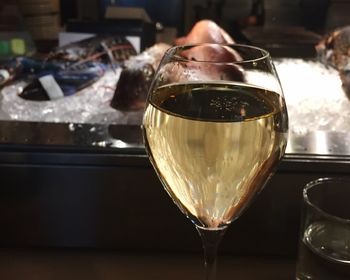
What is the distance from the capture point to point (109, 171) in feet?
1.74

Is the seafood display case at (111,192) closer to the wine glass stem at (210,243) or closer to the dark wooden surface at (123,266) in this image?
the dark wooden surface at (123,266)

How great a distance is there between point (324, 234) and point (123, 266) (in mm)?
207

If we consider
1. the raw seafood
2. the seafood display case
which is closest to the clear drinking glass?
the seafood display case

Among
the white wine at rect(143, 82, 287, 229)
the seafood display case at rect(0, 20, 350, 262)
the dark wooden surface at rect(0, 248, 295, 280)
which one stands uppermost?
the white wine at rect(143, 82, 287, 229)

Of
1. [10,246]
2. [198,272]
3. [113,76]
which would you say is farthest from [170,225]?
[113,76]

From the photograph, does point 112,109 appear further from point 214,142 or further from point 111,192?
point 214,142

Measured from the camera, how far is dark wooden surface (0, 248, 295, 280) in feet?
1.81

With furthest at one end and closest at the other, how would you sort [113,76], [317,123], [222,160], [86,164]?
1. [113,76]
2. [317,123]
3. [86,164]
4. [222,160]

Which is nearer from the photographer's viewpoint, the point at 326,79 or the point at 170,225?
the point at 170,225

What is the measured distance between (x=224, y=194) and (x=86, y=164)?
195mm

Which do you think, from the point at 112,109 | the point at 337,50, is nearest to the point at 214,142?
the point at 112,109

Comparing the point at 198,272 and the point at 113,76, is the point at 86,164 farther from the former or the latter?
the point at 113,76

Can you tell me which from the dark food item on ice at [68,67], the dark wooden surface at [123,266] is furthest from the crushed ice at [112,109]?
the dark wooden surface at [123,266]

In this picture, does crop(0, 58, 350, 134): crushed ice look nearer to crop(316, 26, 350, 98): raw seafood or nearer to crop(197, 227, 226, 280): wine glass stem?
crop(316, 26, 350, 98): raw seafood
